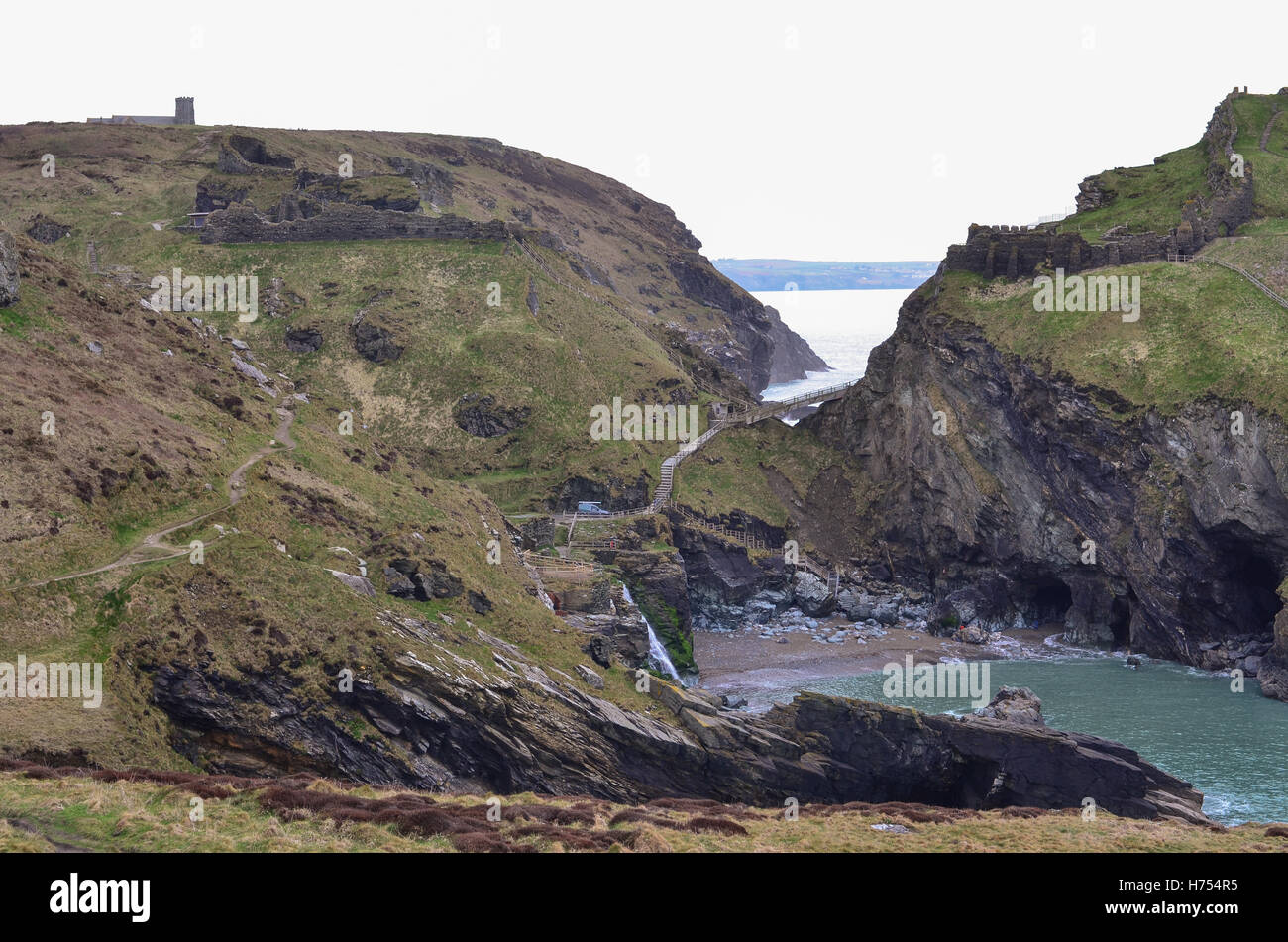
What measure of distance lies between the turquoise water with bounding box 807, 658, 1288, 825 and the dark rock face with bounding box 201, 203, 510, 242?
229 feet

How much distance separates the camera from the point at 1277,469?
82000 mm

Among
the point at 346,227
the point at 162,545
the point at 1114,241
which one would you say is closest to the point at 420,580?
the point at 162,545

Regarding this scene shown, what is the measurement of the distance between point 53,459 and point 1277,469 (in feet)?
241

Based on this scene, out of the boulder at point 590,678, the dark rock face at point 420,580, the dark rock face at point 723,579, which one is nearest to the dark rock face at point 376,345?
the dark rock face at point 723,579

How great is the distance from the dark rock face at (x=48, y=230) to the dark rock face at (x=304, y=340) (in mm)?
37019

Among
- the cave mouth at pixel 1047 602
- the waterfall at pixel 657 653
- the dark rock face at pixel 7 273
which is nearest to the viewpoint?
the dark rock face at pixel 7 273

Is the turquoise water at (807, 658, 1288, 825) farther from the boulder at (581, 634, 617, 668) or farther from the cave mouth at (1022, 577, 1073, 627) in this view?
the boulder at (581, 634, 617, 668)

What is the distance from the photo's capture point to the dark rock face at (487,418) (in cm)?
11006

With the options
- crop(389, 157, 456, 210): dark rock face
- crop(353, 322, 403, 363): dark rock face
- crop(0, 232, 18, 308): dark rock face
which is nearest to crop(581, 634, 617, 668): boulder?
crop(0, 232, 18, 308): dark rock face

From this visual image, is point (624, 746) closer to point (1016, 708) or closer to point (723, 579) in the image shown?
point (1016, 708)

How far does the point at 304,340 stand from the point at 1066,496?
229 feet

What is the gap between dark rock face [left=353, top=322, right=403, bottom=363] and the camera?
116062 millimetres

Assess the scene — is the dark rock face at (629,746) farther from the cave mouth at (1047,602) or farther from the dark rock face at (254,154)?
the dark rock face at (254,154)

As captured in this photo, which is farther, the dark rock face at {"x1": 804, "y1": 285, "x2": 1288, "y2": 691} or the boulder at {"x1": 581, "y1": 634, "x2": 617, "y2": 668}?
the dark rock face at {"x1": 804, "y1": 285, "x2": 1288, "y2": 691}
